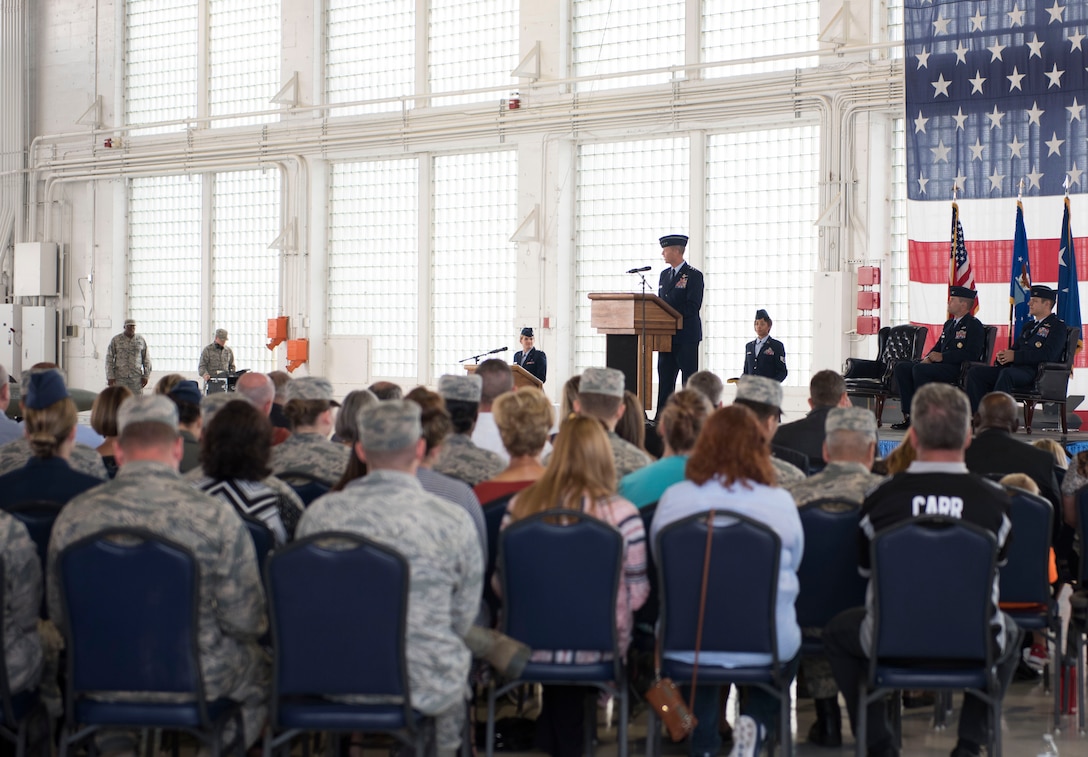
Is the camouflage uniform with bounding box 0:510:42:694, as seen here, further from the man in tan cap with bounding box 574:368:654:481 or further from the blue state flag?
the blue state flag

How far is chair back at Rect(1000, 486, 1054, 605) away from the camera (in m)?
4.23

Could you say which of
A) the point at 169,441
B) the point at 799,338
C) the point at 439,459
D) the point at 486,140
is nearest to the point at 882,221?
the point at 799,338

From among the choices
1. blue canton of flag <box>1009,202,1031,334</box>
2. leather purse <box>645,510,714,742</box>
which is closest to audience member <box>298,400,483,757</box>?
leather purse <box>645,510,714,742</box>

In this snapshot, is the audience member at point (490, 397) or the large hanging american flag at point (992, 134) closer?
the audience member at point (490, 397)

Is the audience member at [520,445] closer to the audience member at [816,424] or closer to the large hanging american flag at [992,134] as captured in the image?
the audience member at [816,424]

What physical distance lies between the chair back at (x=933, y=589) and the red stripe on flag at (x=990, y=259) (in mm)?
8603

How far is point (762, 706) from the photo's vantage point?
4000mm

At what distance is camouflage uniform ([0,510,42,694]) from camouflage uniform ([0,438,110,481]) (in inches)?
50.7

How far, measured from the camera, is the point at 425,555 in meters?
3.31

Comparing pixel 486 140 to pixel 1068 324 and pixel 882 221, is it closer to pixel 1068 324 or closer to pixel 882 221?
pixel 882 221

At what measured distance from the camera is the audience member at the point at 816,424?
6.22 meters

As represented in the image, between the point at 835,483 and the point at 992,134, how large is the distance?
332 inches

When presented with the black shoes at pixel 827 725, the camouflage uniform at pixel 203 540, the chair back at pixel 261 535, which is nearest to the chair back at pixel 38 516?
the camouflage uniform at pixel 203 540

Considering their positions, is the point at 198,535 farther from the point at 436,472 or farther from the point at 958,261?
the point at 958,261
